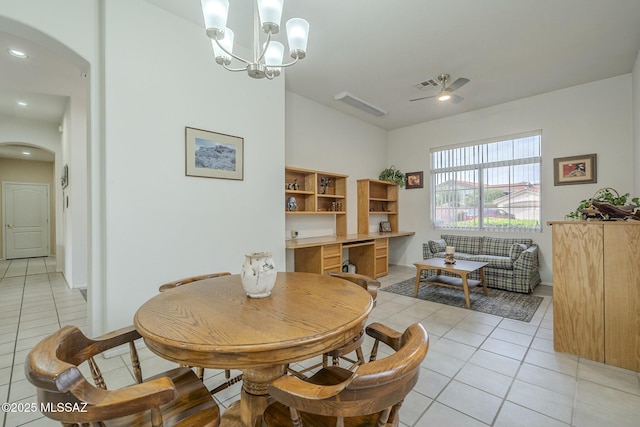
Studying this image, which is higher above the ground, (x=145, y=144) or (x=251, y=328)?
(x=145, y=144)

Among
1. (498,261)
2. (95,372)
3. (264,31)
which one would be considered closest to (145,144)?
(264,31)

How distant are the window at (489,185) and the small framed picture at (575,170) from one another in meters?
0.26

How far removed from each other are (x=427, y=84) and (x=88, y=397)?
4.82 metres

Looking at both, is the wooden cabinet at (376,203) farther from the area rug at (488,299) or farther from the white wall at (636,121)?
the white wall at (636,121)

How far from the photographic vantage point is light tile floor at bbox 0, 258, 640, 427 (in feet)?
5.50

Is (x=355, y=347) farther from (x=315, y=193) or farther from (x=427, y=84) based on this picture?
(x=427, y=84)

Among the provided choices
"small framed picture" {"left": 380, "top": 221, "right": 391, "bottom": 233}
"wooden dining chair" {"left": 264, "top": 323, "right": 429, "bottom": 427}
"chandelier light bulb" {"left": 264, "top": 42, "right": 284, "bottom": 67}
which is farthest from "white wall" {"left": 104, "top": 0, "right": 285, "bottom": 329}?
"small framed picture" {"left": 380, "top": 221, "right": 391, "bottom": 233}

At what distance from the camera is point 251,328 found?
1.07 metres

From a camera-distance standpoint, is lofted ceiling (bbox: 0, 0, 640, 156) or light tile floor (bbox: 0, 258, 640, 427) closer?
light tile floor (bbox: 0, 258, 640, 427)

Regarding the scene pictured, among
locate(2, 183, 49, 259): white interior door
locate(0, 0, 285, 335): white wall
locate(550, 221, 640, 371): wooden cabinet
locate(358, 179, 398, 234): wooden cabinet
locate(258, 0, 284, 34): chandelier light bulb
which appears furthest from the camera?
locate(2, 183, 49, 259): white interior door

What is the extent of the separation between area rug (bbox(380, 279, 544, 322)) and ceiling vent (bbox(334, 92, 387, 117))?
3.00m

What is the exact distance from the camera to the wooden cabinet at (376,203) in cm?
566

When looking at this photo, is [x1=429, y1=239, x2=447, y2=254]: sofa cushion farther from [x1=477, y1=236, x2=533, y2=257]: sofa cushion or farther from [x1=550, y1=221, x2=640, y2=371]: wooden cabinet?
[x1=550, y1=221, x2=640, y2=371]: wooden cabinet

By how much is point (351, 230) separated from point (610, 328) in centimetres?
387
